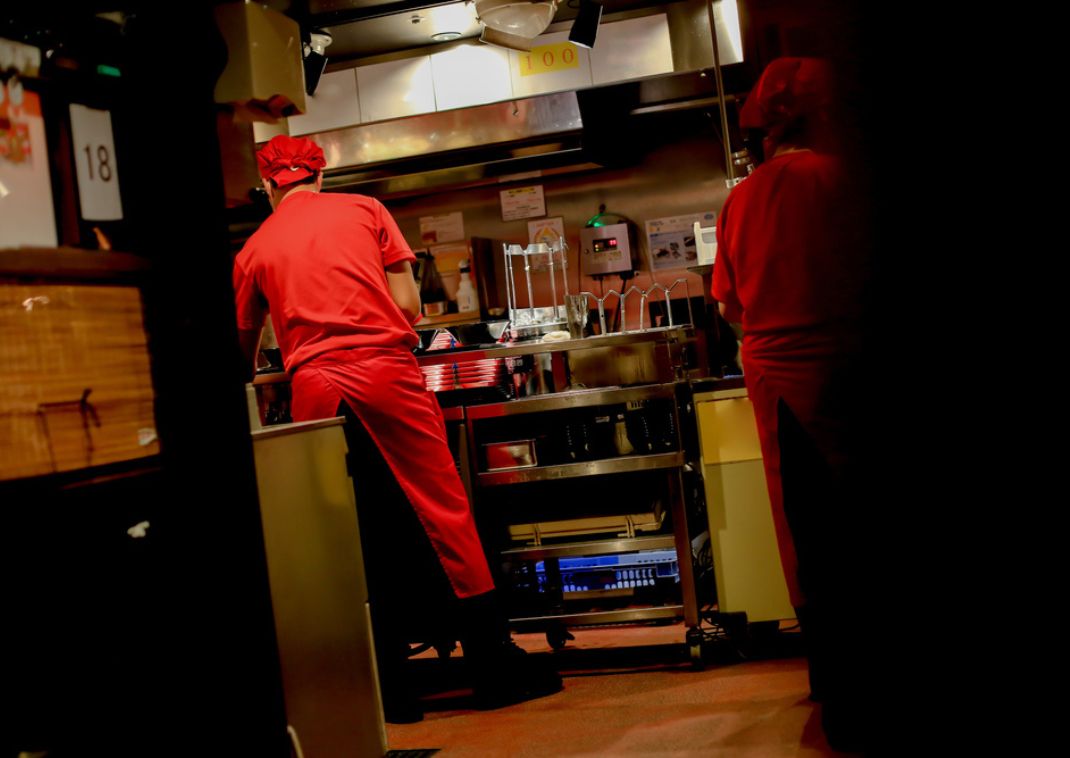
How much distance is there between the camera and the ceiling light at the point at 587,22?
4.30 meters

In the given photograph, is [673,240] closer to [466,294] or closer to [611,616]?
[466,294]

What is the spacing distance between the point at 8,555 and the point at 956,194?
1336 millimetres

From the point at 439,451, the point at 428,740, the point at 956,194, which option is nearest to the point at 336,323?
the point at 439,451

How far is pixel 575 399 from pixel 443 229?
7.51 feet

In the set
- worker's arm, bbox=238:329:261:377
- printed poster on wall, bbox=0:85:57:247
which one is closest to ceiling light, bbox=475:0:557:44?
worker's arm, bbox=238:329:261:377

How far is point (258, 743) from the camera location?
168 centimetres

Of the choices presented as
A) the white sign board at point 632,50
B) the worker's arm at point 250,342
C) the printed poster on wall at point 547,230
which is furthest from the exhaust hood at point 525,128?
the worker's arm at point 250,342

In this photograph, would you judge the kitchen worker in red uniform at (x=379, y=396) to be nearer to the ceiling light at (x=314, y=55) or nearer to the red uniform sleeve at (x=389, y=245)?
the red uniform sleeve at (x=389, y=245)

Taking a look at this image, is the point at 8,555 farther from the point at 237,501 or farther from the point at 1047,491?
the point at 1047,491

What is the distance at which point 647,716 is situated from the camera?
277cm

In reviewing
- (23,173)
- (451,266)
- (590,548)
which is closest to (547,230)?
(451,266)

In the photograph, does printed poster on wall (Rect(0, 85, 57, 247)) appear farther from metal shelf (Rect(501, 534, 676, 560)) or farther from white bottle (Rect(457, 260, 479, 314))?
white bottle (Rect(457, 260, 479, 314))

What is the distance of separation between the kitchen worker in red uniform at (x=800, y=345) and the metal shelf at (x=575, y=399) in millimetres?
734

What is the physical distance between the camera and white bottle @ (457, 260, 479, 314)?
518cm
